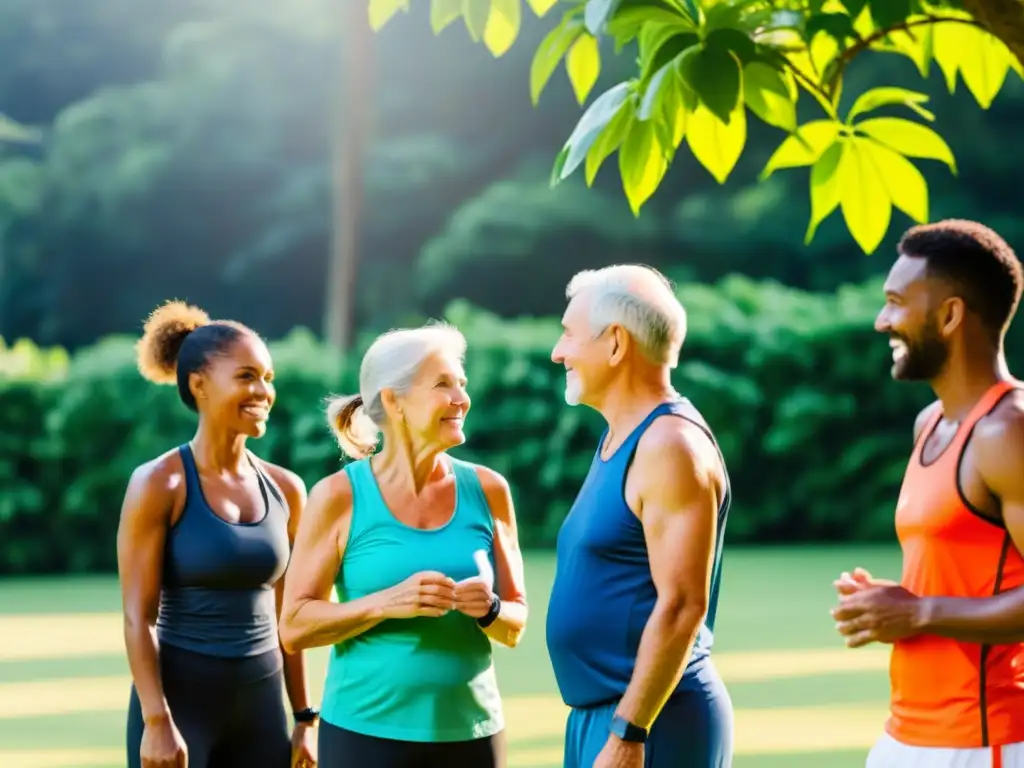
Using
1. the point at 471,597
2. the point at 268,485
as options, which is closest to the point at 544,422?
the point at 268,485

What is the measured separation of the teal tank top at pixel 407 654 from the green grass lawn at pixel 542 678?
14.0 feet

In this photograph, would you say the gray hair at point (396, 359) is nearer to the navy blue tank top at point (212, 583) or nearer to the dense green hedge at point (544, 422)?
the navy blue tank top at point (212, 583)

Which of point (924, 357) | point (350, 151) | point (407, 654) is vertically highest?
point (350, 151)

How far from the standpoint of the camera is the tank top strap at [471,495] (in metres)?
4.21

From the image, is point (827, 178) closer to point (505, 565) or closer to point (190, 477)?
point (505, 565)

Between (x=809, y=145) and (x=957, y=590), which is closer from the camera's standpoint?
(x=957, y=590)

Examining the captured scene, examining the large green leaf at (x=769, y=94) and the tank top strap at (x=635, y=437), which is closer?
the large green leaf at (x=769, y=94)

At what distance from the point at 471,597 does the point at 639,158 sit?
46.3 inches

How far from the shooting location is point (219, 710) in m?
4.67

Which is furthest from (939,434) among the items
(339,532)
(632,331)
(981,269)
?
(339,532)

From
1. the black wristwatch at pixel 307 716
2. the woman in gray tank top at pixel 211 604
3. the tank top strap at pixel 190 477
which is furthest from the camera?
the black wristwatch at pixel 307 716

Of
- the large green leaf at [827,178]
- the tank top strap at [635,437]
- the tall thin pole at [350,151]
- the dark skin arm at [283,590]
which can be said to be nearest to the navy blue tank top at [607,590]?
the tank top strap at [635,437]

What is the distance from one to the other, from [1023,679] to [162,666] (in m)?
2.37

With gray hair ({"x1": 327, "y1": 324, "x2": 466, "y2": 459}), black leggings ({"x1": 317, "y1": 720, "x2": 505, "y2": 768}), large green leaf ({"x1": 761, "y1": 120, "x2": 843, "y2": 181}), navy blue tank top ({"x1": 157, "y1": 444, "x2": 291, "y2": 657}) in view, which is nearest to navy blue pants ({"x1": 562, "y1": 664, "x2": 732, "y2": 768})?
black leggings ({"x1": 317, "y1": 720, "x2": 505, "y2": 768})
